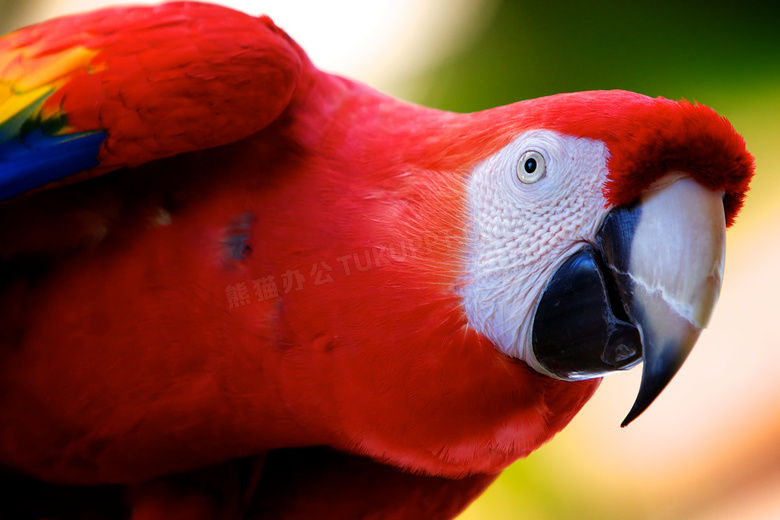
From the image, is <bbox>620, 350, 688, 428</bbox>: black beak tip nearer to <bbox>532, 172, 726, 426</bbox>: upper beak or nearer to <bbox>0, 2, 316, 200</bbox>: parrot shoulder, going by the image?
<bbox>532, 172, 726, 426</bbox>: upper beak

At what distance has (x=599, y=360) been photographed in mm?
741

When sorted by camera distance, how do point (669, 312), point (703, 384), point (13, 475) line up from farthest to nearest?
point (703, 384)
point (13, 475)
point (669, 312)

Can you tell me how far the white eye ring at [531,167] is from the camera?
769 mm

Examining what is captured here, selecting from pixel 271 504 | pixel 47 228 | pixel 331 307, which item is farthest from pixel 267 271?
pixel 271 504

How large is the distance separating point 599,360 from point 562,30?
3.37 feet

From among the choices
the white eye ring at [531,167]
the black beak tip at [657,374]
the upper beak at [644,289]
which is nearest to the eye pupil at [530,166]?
the white eye ring at [531,167]

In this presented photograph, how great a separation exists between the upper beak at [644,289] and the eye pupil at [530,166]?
0.33 feet

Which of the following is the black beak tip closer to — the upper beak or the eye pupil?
the upper beak

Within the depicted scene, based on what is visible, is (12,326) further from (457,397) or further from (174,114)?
(457,397)

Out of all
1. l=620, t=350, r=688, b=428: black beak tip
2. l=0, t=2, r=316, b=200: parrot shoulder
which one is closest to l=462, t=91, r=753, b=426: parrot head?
l=620, t=350, r=688, b=428: black beak tip

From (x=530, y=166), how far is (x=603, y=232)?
11cm

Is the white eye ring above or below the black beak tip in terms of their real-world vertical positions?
above

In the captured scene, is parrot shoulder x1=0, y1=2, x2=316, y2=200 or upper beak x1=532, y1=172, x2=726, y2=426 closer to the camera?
upper beak x1=532, y1=172, x2=726, y2=426

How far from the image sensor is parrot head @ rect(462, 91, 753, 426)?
69cm
